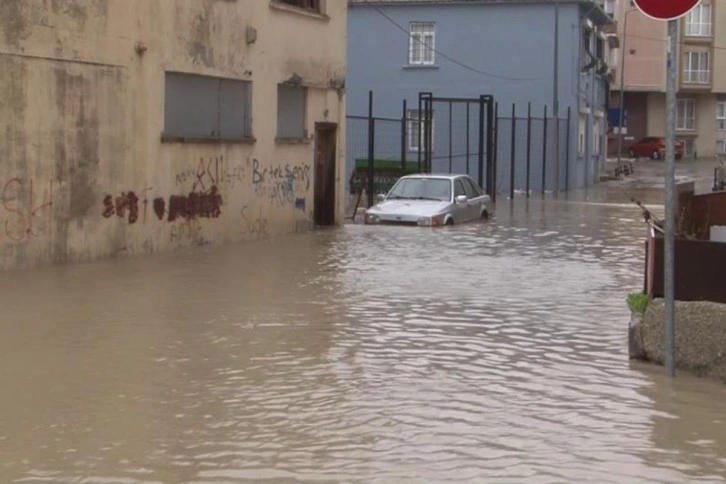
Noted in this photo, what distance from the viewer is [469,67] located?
46.5m

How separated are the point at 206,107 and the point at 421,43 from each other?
1056 inches

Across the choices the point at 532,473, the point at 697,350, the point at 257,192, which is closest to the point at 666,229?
the point at 697,350

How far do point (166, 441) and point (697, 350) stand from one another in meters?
4.20

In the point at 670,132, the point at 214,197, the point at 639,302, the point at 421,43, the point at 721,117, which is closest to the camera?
the point at 670,132

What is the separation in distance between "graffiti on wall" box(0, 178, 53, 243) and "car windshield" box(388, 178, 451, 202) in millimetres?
11280

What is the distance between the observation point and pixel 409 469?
7.11 meters

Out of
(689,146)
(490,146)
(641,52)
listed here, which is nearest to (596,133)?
(490,146)

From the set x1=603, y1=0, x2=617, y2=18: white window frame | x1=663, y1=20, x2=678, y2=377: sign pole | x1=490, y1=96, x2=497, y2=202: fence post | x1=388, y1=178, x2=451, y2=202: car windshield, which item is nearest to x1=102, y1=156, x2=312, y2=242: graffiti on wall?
x1=388, y1=178, x2=451, y2=202: car windshield

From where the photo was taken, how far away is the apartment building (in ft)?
265

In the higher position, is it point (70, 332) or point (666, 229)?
point (666, 229)

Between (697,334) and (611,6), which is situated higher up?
(611,6)

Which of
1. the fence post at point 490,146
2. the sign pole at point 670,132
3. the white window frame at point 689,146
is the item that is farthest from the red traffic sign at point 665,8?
the white window frame at point 689,146

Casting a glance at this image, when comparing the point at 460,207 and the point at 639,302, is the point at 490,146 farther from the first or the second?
the point at 639,302

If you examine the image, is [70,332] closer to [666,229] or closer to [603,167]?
[666,229]
